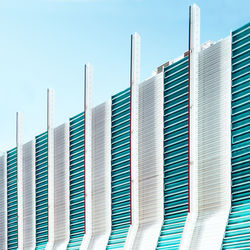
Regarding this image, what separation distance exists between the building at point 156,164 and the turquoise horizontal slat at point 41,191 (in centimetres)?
12

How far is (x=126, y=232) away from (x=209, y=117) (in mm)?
13253

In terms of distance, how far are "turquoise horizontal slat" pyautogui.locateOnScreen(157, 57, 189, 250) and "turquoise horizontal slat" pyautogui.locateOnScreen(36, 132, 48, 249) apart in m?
19.2

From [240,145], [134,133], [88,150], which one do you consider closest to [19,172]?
[88,150]

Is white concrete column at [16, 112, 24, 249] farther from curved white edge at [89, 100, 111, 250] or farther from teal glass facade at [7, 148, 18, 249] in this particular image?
curved white edge at [89, 100, 111, 250]

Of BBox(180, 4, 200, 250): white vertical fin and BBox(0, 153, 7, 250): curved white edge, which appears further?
BBox(0, 153, 7, 250): curved white edge

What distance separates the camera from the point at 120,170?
48.6 m

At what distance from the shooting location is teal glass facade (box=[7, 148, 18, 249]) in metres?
63.6

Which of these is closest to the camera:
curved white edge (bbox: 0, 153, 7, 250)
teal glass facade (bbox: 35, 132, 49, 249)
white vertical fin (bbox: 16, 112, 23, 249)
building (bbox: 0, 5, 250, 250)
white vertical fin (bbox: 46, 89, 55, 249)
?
building (bbox: 0, 5, 250, 250)

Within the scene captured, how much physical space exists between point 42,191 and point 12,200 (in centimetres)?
762

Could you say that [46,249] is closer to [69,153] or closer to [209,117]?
[69,153]

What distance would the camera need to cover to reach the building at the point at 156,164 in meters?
38.2

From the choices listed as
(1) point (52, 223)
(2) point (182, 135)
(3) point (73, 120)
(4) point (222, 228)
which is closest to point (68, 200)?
(1) point (52, 223)

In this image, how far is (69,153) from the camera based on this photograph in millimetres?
56062

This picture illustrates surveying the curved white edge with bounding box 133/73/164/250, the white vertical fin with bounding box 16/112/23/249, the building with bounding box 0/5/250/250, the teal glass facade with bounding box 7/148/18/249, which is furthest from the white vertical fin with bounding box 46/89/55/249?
the curved white edge with bounding box 133/73/164/250
